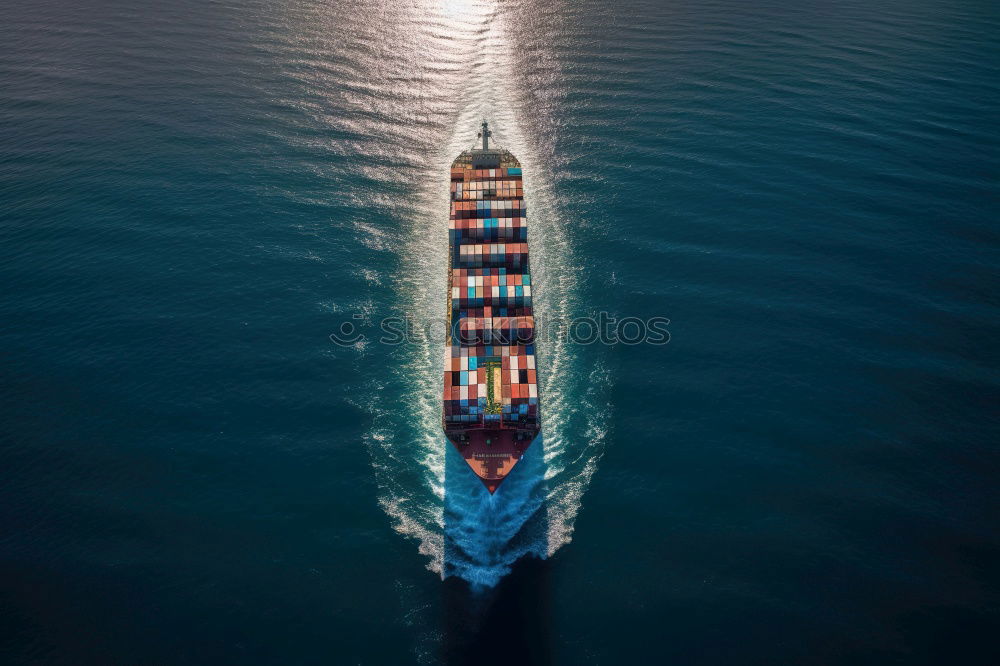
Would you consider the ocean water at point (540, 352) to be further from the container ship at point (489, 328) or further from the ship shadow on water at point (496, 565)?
the container ship at point (489, 328)

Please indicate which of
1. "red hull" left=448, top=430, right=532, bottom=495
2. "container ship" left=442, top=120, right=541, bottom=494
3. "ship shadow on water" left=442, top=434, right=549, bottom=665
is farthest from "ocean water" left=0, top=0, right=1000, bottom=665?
"container ship" left=442, top=120, right=541, bottom=494

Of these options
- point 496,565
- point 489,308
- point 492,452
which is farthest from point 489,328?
point 496,565

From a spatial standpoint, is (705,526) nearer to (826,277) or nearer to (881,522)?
(881,522)

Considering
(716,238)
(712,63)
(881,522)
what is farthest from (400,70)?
(881,522)

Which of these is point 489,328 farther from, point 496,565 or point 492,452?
point 496,565

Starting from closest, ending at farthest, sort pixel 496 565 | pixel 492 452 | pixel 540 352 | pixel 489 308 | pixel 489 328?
pixel 496 565, pixel 492 452, pixel 489 328, pixel 489 308, pixel 540 352

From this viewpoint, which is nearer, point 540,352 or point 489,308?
point 489,308

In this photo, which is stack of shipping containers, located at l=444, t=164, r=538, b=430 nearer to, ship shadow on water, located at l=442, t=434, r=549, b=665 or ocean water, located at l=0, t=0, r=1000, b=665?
ship shadow on water, located at l=442, t=434, r=549, b=665
